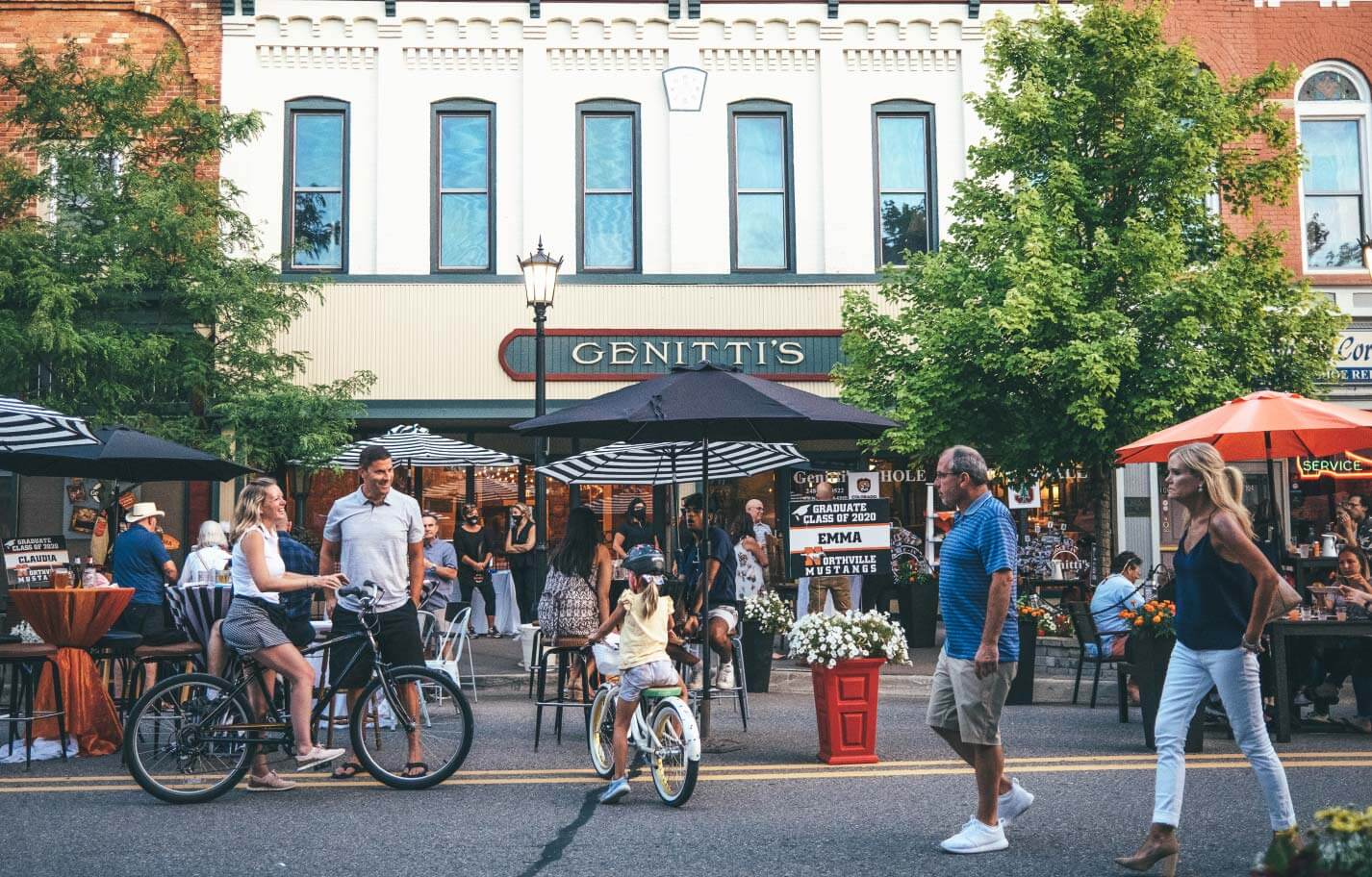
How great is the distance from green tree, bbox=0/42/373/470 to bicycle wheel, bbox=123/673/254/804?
8.59 m

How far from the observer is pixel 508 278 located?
20.0 meters

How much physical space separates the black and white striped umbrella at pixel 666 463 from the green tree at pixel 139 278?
4.64m

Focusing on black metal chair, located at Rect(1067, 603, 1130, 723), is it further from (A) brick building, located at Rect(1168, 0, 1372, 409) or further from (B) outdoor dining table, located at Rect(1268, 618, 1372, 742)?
(A) brick building, located at Rect(1168, 0, 1372, 409)

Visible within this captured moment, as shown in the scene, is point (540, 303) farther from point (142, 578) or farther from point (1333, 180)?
point (1333, 180)

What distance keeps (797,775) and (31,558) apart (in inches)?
388

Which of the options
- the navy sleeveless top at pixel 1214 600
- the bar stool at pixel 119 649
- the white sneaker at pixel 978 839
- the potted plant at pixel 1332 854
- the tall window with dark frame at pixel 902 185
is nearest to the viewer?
the potted plant at pixel 1332 854

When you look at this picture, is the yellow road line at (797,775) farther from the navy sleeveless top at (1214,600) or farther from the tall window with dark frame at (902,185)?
the tall window with dark frame at (902,185)

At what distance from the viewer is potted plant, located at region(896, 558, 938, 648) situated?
57.6ft

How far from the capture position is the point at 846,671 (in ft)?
29.3

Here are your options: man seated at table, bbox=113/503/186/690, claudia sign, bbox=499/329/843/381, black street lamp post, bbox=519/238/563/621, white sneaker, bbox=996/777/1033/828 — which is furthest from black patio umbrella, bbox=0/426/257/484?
white sneaker, bbox=996/777/1033/828

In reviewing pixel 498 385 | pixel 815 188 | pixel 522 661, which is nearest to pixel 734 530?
pixel 522 661

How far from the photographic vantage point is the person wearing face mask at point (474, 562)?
1797 cm

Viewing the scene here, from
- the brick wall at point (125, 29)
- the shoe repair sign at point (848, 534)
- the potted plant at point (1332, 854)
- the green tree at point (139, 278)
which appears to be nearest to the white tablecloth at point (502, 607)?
the green tree at point (139, 278)

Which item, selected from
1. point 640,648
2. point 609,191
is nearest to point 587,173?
point 609,191
